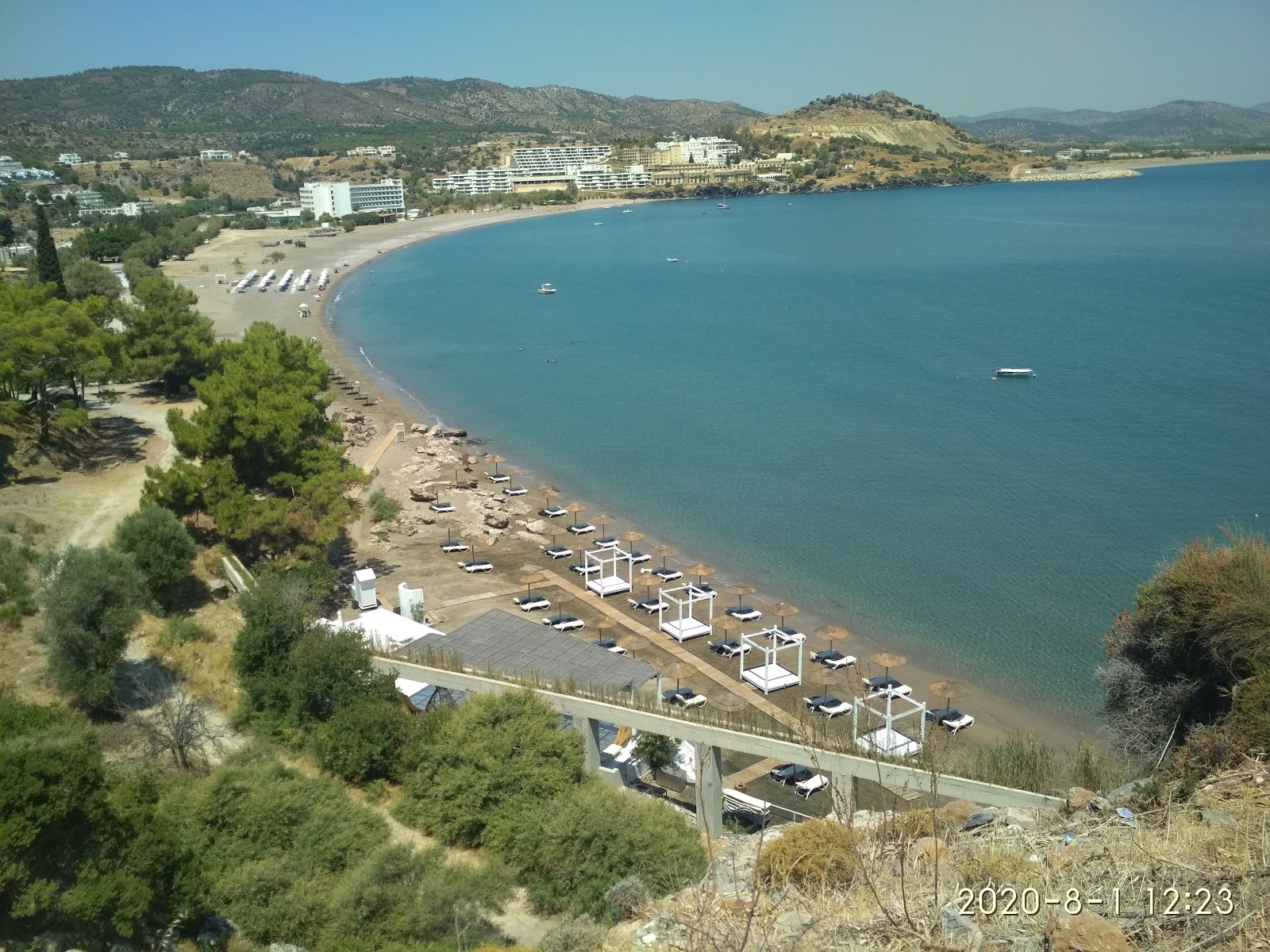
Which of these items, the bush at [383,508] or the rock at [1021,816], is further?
the bush at [383,508]

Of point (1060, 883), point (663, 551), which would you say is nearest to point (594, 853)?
point (1060, 883)

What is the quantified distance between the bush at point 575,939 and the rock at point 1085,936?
327 centimetres

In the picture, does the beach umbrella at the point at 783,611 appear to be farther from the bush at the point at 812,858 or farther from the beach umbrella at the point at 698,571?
the bush at the point at 812,858

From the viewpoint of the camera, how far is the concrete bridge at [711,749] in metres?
9.77

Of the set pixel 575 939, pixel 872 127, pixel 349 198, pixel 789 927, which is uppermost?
pixel 872 127

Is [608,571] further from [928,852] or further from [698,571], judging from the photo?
[928,852]

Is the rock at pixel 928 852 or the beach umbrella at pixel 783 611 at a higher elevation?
the rock at pixel 928 852

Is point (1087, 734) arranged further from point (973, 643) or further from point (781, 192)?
point (781, 192)

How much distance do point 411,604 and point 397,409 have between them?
67.2ft

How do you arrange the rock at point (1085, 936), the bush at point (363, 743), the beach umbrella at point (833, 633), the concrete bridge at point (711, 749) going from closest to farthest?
the rock at point (1085, 936)
the concrete bridge at point (711, 749)
the bush at point (363, 743)
the beach umbrella at point (833, 633)

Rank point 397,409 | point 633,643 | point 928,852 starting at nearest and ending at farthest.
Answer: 1. point 928,852
2. point 633,643
3. point 397,409

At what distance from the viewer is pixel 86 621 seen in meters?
13.0

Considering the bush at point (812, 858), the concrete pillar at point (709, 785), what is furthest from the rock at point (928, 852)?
the concrete pillar at point (709, 785)

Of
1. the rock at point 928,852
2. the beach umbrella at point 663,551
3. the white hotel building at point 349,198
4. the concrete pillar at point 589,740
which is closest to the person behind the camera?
the rock at point 928,852
